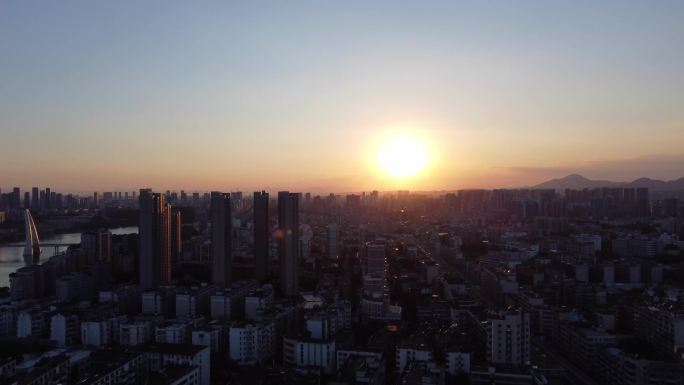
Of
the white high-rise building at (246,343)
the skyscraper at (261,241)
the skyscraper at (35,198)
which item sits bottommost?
the white high-rise building at (246,343)

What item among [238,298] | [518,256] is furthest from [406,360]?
[518,256]

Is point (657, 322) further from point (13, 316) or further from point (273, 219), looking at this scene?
point (273, 219)

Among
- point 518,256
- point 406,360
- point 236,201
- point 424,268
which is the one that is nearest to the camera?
point 406,360

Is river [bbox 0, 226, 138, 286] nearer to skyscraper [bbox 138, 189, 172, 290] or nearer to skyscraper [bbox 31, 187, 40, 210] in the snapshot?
skyscraper [bbox 138, 189, 172, 290]

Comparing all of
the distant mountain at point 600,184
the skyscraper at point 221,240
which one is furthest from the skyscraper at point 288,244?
the distant mountain at point 600,184

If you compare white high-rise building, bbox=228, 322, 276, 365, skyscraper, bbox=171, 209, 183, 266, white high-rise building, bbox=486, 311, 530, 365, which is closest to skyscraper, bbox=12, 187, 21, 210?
skyscraper, bbox=171, 209, 183, 266

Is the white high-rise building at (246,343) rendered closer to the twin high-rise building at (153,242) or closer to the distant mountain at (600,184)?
the twin high-rise building at (153,242)

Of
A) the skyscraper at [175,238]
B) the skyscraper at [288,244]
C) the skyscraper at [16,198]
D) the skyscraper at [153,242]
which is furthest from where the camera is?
the skyscraper at [16,198]

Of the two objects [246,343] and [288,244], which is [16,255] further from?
[246,343]
